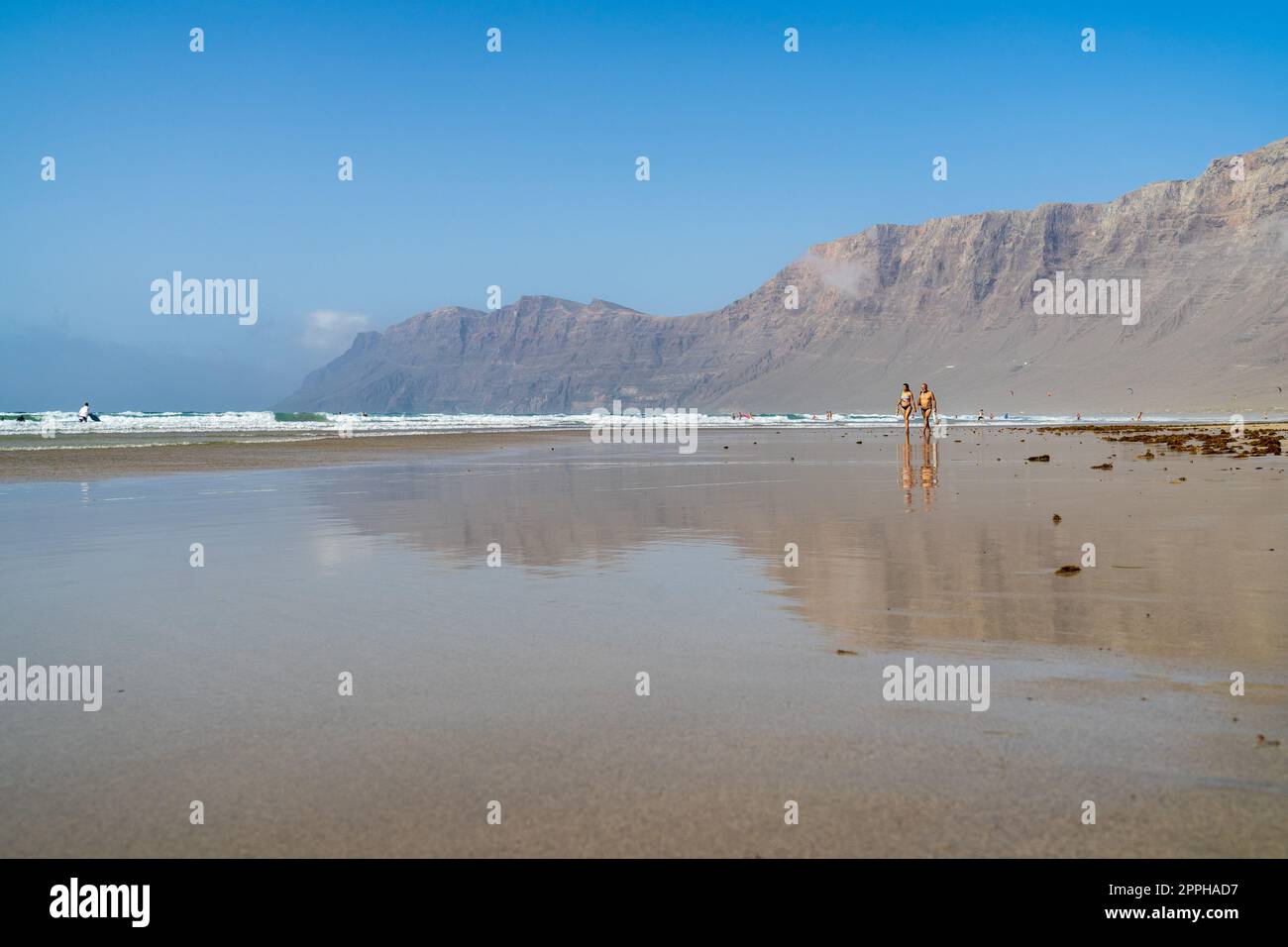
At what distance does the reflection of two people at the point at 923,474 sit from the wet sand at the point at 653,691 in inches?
123

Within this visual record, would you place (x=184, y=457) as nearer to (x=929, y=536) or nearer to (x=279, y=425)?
(x=929, y=536)

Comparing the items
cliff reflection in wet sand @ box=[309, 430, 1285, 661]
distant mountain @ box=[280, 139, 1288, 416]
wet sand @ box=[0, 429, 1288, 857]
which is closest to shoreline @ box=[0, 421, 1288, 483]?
cliff reflection in wet sand @ box=[309, 430, 1285, 661]

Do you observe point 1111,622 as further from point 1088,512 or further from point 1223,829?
point 1088,512

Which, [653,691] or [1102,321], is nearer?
[653,691]

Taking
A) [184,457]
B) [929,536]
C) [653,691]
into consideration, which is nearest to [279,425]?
[184,457]

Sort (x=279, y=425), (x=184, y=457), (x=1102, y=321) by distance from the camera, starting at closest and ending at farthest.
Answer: (x=184, y=457), (x=279, y=425), (x=1102, y=321)

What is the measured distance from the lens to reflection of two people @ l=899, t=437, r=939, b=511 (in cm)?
1482

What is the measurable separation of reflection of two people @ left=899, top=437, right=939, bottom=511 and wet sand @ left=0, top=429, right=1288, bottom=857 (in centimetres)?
312

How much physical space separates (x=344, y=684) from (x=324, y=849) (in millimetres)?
1934

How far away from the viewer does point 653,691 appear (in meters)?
4.80

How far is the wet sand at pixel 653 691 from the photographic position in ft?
10.7

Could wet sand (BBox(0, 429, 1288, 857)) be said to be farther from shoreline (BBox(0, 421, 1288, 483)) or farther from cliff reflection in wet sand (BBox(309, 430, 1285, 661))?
shoreline (BBox(0, 421, 1288, 483))

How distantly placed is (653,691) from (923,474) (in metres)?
16.1
